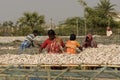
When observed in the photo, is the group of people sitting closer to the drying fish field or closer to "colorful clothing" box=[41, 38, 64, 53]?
"colorful clothing" box=[41, 38, 64, 53]

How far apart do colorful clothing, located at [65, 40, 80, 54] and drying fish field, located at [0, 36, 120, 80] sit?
265 mm

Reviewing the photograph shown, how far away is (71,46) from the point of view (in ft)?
43.5

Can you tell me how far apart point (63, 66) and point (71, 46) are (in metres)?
2.89

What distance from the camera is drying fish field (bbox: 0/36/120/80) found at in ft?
25.5

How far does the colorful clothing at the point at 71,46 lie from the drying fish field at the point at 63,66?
265mm

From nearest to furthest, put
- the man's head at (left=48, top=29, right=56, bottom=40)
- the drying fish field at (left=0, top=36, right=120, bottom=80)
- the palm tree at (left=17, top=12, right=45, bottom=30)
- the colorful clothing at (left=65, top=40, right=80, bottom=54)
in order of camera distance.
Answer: the drying fish field at (left=0, top=36, right=120, bottom=80), the man's head at (left=48, top=29, right=56, bottom=40), the colorful clothing at (left=65, top=40, right=80, bottom=54), the palm tree at (left=17, top=12, right=45, bottom=30)

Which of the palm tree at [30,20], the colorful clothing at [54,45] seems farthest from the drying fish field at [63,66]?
the palm tree at [30,20]

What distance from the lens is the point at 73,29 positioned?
152 feet

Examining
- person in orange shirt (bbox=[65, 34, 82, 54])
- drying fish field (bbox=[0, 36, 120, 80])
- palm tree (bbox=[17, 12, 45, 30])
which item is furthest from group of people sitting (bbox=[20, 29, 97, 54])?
palm tree (bbox=[17, 12, 45, 30])

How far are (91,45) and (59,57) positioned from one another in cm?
418

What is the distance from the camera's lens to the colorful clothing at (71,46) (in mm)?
13172

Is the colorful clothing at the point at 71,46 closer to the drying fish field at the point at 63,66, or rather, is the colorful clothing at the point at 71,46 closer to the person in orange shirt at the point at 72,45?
the person in orange shirt at the point at 72,45

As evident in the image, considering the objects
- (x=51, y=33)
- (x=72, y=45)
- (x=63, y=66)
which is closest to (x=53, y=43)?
(x=51, y=33)

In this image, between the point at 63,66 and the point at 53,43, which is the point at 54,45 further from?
the point at 63,66
